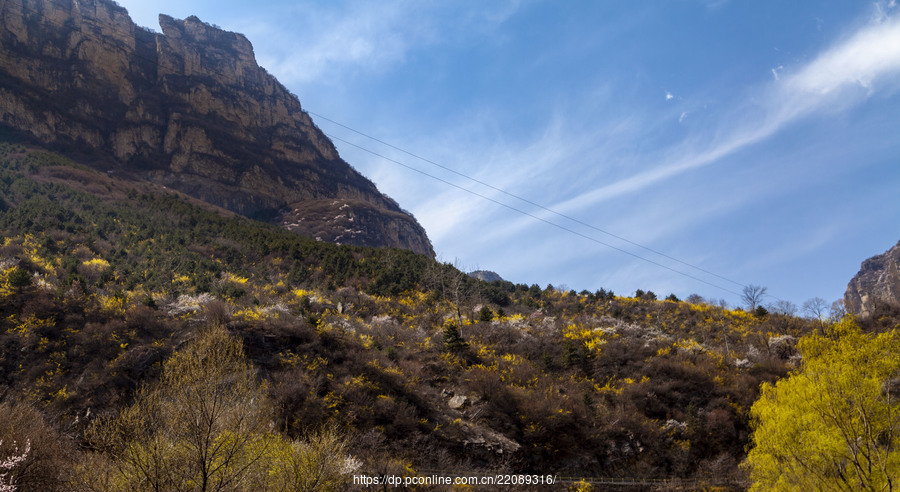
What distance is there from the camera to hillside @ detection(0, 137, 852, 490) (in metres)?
19.5

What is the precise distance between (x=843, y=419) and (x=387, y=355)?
66.2 ft

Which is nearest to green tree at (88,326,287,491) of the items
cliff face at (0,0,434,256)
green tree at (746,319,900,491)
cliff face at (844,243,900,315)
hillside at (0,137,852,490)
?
hillside at (0,137,852,490)

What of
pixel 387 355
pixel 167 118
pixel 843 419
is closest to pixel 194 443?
pixel 387 355

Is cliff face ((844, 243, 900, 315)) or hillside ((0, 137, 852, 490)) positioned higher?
cliff face ((844, 243, 900, 315))

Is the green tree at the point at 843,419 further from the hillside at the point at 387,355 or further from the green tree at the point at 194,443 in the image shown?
the green tree at the point at 194,443

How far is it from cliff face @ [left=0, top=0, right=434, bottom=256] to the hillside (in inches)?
1559

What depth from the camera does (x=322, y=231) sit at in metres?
79.8

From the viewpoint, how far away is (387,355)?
1018 inches

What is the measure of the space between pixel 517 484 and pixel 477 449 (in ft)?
8.15

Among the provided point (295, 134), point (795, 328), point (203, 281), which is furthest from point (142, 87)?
point (795, 328)

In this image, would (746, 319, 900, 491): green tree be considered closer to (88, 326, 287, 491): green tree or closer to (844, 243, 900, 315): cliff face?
(88, 326, 287, 491): green tree

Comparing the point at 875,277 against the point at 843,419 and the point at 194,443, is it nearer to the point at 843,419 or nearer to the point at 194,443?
the point at 843,419

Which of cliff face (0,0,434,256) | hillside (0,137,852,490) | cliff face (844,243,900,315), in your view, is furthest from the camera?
cliff face (844,243,900,315)

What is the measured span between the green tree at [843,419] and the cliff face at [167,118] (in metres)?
72.7
